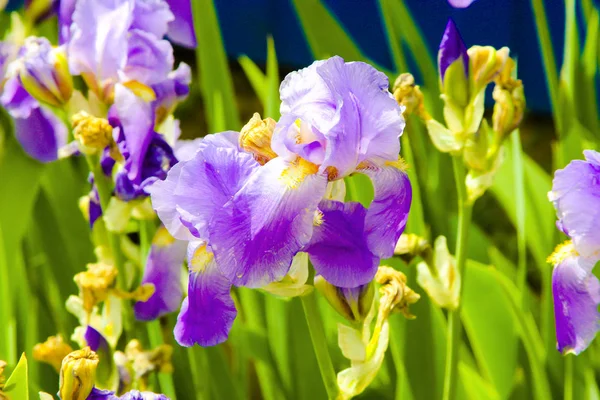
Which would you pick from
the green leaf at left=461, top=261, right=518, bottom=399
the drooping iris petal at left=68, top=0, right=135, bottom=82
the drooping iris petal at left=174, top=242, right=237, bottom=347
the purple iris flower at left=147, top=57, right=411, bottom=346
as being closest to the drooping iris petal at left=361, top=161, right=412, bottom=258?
the purple iris flower at left=147, top=57, right=411, bottom=346

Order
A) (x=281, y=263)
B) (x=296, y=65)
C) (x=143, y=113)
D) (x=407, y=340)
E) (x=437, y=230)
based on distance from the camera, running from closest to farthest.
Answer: (x=281, y=263) → (x=143, y=113) → (x=407, y=340) → (x=437, y=230) → (x=296, y=65)

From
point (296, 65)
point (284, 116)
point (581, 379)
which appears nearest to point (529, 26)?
point (296, 65)

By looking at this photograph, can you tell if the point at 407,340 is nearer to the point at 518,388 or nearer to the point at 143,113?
the point at 518,388

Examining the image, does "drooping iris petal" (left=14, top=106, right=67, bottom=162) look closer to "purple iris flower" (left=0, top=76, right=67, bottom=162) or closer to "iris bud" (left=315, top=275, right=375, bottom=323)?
"purple iris flower" (left=0, top=76, right=67, bottom=162)

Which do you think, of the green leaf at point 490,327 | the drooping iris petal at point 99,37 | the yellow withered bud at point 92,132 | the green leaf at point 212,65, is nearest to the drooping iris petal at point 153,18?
the drooping iris petal at point 99,37

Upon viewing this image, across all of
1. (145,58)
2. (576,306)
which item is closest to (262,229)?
(576,306)

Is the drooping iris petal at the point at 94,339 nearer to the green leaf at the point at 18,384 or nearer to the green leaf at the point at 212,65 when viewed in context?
the green leaf at the point at 18,384
